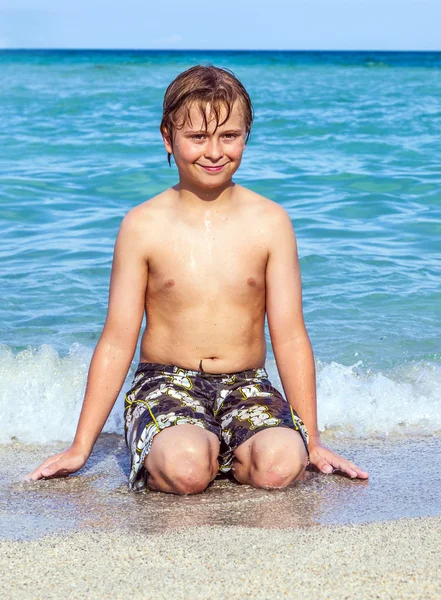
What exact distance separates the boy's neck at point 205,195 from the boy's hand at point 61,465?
3.36 ft

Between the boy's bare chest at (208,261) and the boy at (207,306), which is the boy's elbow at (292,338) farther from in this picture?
the boy's bare chest at (208,261)

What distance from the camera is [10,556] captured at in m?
2.38

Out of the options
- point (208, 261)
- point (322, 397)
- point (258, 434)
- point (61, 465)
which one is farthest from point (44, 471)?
point (322, 397)

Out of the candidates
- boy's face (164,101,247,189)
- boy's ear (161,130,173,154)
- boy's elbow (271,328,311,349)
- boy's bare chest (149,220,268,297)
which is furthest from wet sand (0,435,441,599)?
boy's ear (161,130,173,154)

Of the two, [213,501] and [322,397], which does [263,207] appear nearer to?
[213,501]

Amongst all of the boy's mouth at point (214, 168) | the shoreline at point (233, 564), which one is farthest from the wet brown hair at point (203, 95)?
the shoreline at point (233, 564)

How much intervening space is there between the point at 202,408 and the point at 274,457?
0.34 meters

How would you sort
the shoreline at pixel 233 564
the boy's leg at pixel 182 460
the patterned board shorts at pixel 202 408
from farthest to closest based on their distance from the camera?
the patterned board shorts at pixel 202 408, the boy's leg at pixel 182 460, the shoreline at pixel 233 564

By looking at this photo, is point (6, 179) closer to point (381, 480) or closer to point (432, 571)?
point (381, 480)

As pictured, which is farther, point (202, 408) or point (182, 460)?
point (202, 408)

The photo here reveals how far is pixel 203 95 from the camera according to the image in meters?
3.03

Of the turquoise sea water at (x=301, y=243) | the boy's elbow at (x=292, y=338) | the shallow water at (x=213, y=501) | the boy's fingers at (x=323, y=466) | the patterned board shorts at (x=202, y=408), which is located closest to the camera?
the shallow water at (x=213, y=501)

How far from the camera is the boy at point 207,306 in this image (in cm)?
304

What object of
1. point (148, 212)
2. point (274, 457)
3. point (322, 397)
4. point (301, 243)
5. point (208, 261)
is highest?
point (148, 212)
